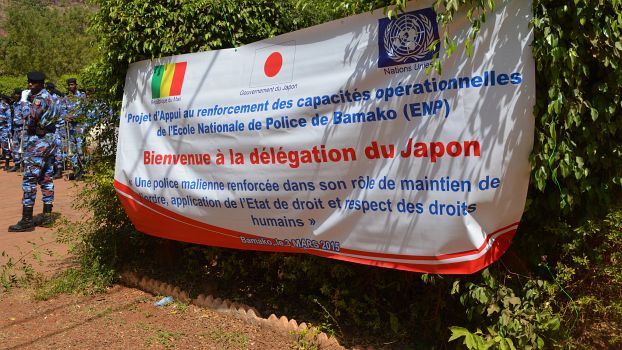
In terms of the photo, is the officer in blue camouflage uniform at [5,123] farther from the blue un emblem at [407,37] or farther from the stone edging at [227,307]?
the blue un emblem at [407,37]

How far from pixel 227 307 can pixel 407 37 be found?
2478 mm

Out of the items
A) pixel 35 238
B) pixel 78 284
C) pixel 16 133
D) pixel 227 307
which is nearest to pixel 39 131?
pixel 35 238

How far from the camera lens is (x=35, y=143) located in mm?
7707

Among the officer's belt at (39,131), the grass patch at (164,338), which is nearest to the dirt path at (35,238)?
the officer's belt at (39,131)

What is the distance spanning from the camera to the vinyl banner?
2949 mm

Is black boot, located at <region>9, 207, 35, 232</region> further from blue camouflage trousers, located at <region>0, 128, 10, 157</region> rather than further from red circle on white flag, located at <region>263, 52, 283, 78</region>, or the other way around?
blue camouflage trousers, located at <region>0, 128, 10, 157</region>

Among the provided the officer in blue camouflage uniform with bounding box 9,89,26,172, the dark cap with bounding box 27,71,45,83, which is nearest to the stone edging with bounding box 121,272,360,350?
the dark cap with bounding box 27,71,45,83

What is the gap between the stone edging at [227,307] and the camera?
3.85 metres

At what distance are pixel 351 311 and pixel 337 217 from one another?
2.27 feet

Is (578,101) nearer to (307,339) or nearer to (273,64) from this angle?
(273,64)

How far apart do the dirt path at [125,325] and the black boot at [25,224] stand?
7.11ft

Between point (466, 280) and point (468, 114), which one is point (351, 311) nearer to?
point (466, 280)

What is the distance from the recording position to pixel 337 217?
11.7 feet

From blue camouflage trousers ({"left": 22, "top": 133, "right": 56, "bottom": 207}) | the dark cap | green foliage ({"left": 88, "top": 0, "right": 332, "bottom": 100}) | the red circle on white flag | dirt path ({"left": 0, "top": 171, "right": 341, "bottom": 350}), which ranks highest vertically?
green foliage ({"left": 88, "top": 0, "right": 332, "bottom": 100})
